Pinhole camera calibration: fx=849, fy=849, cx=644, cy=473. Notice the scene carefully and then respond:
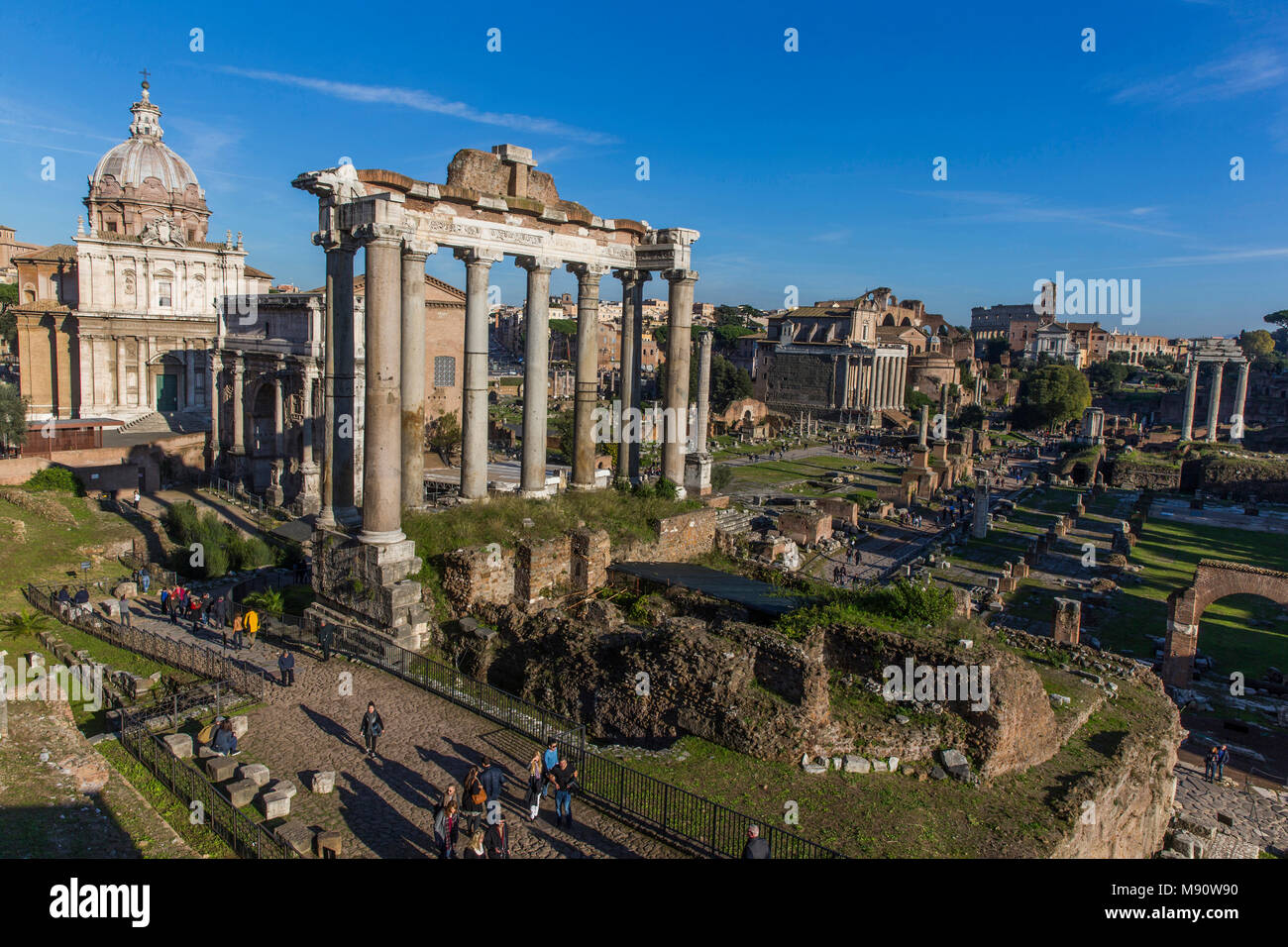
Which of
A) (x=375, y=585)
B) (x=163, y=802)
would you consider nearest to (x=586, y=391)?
(x=375, y=585)

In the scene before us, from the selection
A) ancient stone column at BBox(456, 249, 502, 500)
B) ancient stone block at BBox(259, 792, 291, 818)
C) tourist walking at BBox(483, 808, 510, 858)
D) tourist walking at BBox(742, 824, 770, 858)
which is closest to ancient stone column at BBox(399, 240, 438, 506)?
ancient stone column at BBox(456, 249, 502, 500)

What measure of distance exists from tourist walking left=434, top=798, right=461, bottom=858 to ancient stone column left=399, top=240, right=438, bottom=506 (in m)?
8.50

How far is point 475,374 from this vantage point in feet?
54.5

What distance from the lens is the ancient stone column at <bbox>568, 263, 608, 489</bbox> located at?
1844 centimetres

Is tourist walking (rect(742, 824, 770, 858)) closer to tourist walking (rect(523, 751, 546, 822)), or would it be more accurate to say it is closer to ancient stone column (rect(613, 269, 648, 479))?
tourist walking (rect(523, 751, 546, 822))

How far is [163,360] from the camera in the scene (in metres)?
48.6

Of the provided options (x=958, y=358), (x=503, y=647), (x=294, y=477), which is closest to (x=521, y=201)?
(x=503, y=647)

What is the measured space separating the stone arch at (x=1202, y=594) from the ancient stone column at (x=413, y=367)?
801 inches

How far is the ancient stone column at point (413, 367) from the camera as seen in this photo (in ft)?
50.2

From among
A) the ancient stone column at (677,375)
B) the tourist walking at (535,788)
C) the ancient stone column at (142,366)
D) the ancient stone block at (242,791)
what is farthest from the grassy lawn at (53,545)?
the ancient stone column at (142,366)

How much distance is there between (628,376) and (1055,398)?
8389 cm

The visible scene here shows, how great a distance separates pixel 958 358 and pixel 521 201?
12256 cm

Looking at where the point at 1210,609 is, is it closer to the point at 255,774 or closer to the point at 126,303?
the point at 255,774
